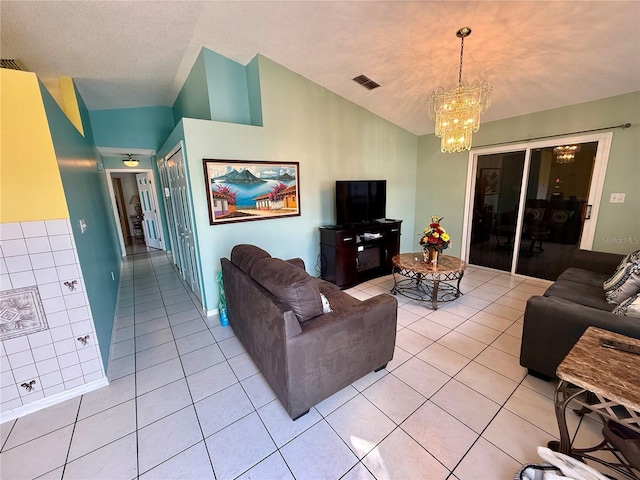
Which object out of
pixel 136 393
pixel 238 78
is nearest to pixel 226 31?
pixel 238 78

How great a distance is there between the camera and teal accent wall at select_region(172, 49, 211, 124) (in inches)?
118

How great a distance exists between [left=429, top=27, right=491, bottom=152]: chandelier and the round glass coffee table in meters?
1.34

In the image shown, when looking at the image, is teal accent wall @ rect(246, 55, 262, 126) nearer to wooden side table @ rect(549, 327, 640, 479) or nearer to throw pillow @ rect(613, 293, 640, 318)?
wooden side table @ rect(549, 327, 640, 479)

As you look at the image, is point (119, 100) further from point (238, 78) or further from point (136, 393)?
point (136, 393)

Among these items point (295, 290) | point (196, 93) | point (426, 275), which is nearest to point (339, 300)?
point (295, 290)

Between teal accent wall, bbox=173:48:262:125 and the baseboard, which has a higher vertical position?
teal accent wall, bbox=173:48:262:125

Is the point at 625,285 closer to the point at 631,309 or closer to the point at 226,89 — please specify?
the point at 631,309

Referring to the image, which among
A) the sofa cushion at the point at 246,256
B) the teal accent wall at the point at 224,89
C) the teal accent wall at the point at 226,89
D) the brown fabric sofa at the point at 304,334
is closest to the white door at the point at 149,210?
the teal accent wall at the point at 224,89

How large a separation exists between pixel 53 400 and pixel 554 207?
19.2ft

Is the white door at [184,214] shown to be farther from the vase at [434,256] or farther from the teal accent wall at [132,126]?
the vase at [434,256]

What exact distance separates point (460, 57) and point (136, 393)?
4.20 m

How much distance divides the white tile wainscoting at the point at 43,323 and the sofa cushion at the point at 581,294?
3.92m

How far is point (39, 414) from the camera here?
175 cm

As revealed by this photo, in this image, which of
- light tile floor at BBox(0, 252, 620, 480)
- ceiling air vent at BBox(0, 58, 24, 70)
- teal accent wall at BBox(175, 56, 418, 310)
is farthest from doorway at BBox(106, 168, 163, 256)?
light tile floor at BBox(0, 252, 620, 480)
